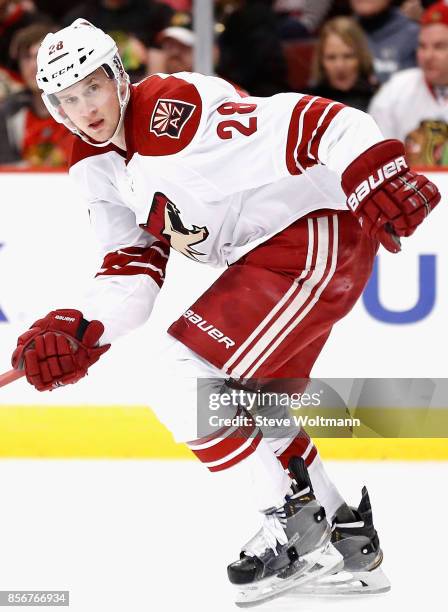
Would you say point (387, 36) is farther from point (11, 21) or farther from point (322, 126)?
point (322, 126)

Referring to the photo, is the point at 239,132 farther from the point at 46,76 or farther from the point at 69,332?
the point at 69,332

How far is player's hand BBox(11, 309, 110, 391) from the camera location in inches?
88.1

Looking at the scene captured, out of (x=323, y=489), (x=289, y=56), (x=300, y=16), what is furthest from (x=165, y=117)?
(x=300, y=16)

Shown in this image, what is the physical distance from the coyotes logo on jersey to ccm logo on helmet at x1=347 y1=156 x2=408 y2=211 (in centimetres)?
39

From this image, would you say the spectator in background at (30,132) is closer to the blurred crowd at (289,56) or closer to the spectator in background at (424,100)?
the blurred crowd at (289,56)

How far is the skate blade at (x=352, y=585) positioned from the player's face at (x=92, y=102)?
42.8 inches

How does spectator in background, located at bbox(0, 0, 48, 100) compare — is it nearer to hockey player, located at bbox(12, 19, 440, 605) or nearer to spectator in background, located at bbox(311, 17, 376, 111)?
spectator in background, located at bbox(311, 17, 376, 111)

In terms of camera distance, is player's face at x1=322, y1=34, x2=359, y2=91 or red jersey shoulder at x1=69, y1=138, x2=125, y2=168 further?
player's face at x1=322, y1=34, x2=359, y2=91

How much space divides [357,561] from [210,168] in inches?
36.5

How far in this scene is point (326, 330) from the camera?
241 centimetres

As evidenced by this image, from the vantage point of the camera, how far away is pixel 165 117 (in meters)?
2.22

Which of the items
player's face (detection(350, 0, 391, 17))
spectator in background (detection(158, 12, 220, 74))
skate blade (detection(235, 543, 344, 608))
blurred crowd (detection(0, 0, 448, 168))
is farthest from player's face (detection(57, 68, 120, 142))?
player's face (detection(350, 0, 391, 17))

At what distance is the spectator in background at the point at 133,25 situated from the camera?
4.10m

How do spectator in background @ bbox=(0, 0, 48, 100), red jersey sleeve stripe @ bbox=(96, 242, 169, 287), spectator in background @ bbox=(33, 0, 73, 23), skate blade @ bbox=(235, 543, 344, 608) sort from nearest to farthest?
skate blade @ bbox=(235, 543, 344, 608), red jersey sleeve stripe @ bbox=(96, 242, 169, 287), spectator in background @ bbox=(0, 0, 48, 100), spectator in background @ bbox=(33, 0, 73, 23)
